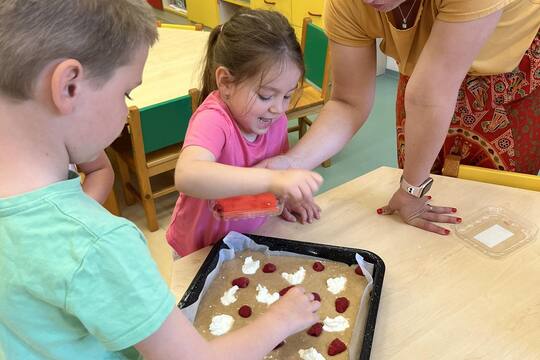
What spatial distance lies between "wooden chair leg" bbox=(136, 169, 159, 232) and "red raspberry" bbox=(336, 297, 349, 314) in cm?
148

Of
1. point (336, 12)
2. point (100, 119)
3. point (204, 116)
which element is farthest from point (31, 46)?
point (336, 12)

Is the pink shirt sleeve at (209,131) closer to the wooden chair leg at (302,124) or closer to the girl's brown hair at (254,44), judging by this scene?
the girl's brown hair at (254,44)

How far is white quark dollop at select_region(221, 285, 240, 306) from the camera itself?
98 centimetres

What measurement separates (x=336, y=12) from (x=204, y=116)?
0.42 meters

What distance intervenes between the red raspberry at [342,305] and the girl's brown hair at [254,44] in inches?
20.1

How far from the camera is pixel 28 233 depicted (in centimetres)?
54

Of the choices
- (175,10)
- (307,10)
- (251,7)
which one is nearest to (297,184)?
(307,10)

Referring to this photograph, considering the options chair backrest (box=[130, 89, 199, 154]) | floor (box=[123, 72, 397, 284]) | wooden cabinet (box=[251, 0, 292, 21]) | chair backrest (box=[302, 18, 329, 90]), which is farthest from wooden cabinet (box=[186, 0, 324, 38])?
chair backrest (box=[130, 89, 199, 154])

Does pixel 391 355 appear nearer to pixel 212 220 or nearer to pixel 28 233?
pixel 212 220

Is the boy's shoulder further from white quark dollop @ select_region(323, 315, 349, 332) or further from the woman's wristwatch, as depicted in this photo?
the woman's wristwatch

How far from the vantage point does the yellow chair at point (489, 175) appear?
1.25 meters

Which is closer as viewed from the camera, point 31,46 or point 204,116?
point 31,46

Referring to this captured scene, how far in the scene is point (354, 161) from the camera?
2.89 m

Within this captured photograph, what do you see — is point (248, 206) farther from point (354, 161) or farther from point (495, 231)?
point (354, 161)
